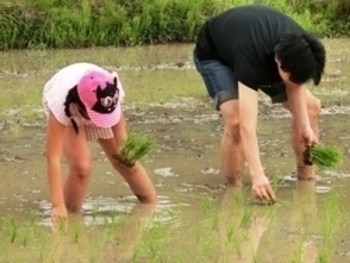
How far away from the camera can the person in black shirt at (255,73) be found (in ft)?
16.4

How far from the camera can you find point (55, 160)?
4746 mm

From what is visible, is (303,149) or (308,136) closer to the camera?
(308,136)

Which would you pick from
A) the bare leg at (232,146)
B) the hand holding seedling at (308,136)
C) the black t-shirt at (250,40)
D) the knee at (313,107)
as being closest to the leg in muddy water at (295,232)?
the hand holding seedling at (308,136)

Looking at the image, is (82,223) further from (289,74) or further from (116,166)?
(289,74)

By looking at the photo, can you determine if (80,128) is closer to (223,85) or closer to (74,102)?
(74,102)

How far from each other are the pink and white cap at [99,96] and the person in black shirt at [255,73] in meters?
0.81

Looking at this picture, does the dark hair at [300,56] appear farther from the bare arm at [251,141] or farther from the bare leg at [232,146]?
the bare leg at [232,146]

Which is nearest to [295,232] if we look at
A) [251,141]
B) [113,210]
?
[251,141]

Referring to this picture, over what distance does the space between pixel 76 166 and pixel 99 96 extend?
56 cm

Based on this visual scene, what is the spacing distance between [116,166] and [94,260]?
1255 mm

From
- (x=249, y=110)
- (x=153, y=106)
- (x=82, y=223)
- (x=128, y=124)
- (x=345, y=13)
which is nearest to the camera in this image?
(x=82, y=223)

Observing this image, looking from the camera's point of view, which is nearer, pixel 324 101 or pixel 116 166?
pixel 116 166

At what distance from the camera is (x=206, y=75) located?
572 centimetres

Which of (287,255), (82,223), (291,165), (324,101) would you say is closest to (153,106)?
(324,101)
